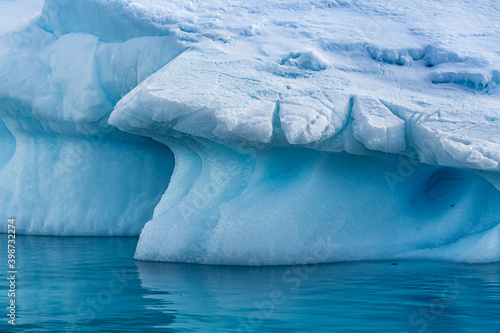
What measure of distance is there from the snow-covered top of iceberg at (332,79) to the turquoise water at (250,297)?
932 mm

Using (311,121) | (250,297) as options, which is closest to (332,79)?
(311,121)

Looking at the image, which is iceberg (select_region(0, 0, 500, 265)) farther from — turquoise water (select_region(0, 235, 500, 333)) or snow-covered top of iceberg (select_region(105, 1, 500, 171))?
turquoise water (select_region(0, 235, 500, 333))

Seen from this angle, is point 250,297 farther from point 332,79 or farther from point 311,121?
point 332,79

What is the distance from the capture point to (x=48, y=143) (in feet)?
27.7

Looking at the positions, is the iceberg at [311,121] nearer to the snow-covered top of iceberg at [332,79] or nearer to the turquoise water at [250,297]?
the snow-covered top of iceberg at [332,79]

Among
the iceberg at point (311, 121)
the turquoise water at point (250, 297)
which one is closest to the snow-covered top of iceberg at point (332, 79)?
the iceberg at point (311, 121)

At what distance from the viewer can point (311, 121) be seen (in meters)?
5.68

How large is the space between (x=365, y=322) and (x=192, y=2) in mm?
4444

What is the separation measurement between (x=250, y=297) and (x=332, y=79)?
242cm

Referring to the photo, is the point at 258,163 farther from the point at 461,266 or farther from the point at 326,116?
the point at 461,266

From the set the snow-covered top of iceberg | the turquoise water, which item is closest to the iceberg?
the snow-covered top of iceberg

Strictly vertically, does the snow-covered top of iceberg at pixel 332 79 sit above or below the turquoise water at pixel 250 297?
above

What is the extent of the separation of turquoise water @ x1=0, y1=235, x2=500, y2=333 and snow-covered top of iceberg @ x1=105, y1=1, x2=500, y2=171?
932 millimetres

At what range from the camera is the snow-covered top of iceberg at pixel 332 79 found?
5707 millimetres
